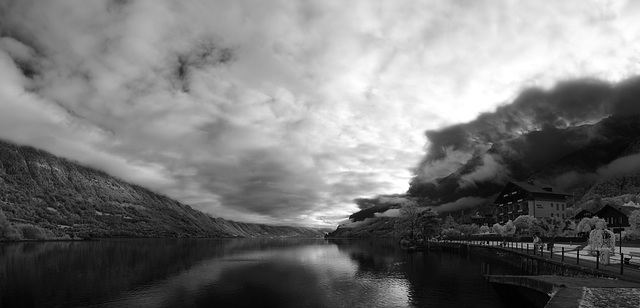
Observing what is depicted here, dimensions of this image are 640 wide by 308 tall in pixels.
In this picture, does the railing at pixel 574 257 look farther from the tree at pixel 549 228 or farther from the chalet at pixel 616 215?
the chalet at pixel 616 215

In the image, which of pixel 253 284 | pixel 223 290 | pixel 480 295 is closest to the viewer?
pixel 480 295

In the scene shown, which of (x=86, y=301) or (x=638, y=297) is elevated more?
(x=638, y=297)

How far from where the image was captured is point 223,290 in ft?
181

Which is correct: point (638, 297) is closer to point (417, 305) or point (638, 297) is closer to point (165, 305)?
point (417, 305)

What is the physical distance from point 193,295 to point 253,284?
1223 centimetres

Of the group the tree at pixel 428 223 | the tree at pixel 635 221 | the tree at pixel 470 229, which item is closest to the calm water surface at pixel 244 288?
the tree at pixel 635 221

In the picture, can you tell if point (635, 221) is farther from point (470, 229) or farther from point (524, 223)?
point (470, 229)

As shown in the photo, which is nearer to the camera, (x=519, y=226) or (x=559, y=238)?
(x=559, y=238)

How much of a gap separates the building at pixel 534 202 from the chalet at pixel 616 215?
25804 mm

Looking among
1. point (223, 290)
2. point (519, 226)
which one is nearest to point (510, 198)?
point (519, 226)

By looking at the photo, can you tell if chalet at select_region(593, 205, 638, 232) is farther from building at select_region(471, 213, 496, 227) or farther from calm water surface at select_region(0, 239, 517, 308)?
calm water surface at select_region(0, 239, 517, 308)

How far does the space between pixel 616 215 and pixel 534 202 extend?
107 ft

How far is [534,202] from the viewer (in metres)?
150

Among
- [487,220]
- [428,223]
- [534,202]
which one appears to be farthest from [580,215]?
[428,223]
